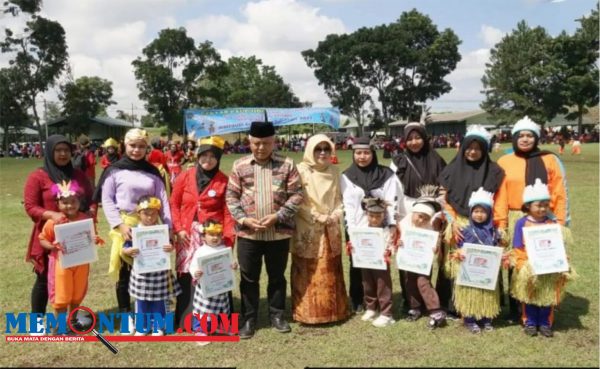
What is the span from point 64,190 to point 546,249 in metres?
3.92

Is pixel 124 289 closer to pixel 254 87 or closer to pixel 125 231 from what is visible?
pixel 125 231

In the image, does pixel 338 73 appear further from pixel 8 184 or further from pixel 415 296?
pixel 415 296

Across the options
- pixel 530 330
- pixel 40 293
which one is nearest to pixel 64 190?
pixel 40 293

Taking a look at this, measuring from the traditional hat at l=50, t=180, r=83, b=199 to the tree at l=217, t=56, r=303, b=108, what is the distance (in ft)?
A: 171

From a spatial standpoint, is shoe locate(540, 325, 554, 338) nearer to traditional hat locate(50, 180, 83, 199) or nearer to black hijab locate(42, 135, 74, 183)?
traditional hat locate(50, 180, 83, 199)

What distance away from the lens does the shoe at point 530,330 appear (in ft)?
13.5

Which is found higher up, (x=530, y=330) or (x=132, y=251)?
(x=132, y=251)

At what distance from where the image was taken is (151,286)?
422 centimetres

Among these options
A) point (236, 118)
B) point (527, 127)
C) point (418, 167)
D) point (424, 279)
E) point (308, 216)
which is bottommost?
point (424, 279)

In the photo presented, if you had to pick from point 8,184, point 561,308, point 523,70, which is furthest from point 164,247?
point 523,70

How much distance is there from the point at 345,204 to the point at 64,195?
2.40 meters

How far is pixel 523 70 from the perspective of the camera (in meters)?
51.3

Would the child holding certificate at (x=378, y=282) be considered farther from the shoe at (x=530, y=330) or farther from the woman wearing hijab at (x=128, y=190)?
the woman wearing hijab at (x=128, y=190)

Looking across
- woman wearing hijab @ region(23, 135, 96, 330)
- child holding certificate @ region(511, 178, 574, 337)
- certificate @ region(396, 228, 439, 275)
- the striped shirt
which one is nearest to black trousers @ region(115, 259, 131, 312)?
woman wearing hijab @ region(23, 135, 96, 330)
